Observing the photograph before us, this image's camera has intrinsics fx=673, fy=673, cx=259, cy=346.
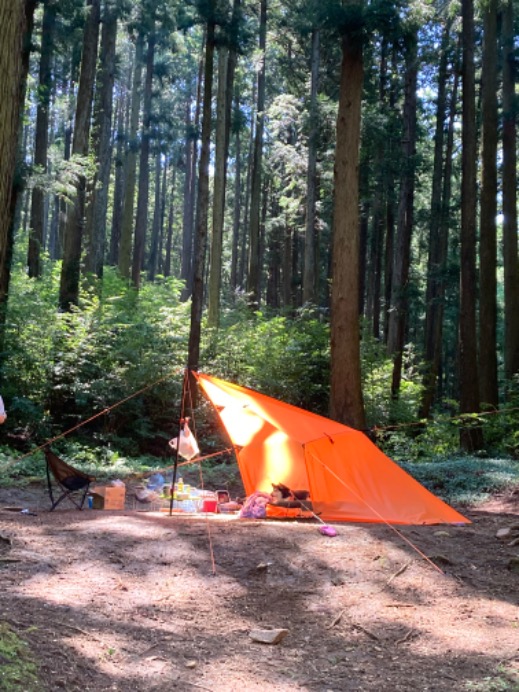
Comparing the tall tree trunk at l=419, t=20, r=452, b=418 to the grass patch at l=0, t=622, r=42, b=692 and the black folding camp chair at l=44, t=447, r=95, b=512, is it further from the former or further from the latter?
the grass patch at l=0, t=622, r=42, b=692

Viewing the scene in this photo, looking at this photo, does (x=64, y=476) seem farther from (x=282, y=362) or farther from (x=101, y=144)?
(x=101, y=144)

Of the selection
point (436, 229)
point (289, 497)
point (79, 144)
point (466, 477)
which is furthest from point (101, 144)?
point (289, 497)

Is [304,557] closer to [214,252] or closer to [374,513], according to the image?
[374,513]

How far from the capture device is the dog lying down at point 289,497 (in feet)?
26.7

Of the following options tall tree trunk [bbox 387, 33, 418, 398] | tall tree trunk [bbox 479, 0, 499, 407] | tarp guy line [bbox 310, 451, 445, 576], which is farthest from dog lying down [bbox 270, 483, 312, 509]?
tall tree trunk [bbox 387, 33, 418, 398]

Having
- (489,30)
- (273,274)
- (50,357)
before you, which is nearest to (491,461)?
(50,357)

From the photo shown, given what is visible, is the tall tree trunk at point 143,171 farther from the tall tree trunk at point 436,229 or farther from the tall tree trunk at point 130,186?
the tall tree trunk at point 436,229

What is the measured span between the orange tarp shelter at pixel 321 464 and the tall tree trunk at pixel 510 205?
28.7ft

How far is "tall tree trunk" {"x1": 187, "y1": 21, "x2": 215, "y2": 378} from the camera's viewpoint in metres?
14.0

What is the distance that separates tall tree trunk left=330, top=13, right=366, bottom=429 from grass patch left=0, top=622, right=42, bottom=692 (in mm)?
7980

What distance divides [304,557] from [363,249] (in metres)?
21.0

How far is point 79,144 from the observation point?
16969mm

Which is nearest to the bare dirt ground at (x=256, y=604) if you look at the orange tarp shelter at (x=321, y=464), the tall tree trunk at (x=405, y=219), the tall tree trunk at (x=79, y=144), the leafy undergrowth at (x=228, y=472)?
the orange tarp shelter at (x=321, y=464)

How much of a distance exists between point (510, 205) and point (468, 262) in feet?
17.5
